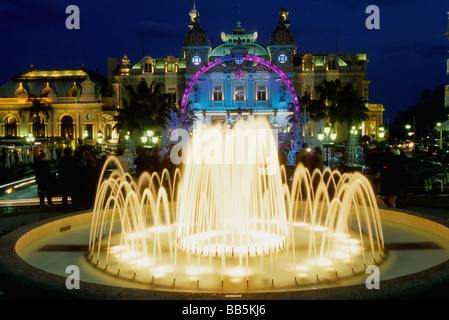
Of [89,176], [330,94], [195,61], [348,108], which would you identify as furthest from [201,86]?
[89,176]

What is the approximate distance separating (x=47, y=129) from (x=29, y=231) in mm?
57244

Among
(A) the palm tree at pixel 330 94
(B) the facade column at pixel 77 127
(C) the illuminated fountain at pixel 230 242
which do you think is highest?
(A) the palm tree at pixel 330 94

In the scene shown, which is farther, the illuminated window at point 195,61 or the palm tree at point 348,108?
the illuminated window at point 195,61

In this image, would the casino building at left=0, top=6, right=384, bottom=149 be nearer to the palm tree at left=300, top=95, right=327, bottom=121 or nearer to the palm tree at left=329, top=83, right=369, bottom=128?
the palm tree at left=300, top=95, right=327, bottom=121

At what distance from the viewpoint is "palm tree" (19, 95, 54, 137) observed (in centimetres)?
5919

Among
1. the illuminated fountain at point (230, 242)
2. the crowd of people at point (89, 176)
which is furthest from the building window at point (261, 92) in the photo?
the illuminated fountain at point (230, 242)

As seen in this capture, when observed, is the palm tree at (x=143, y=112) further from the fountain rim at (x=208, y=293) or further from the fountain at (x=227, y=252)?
the fountain rim at (x=208, y=293)

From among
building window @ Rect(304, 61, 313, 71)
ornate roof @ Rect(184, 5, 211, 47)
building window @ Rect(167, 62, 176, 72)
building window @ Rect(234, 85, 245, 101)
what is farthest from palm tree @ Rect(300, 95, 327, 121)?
building window @ Rect(167, 62, 176, 72)

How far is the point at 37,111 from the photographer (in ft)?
195

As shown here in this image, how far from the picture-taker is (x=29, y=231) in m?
8.46

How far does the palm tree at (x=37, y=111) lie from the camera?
59.2 meters

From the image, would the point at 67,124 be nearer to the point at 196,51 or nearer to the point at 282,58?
the point at 196,51
